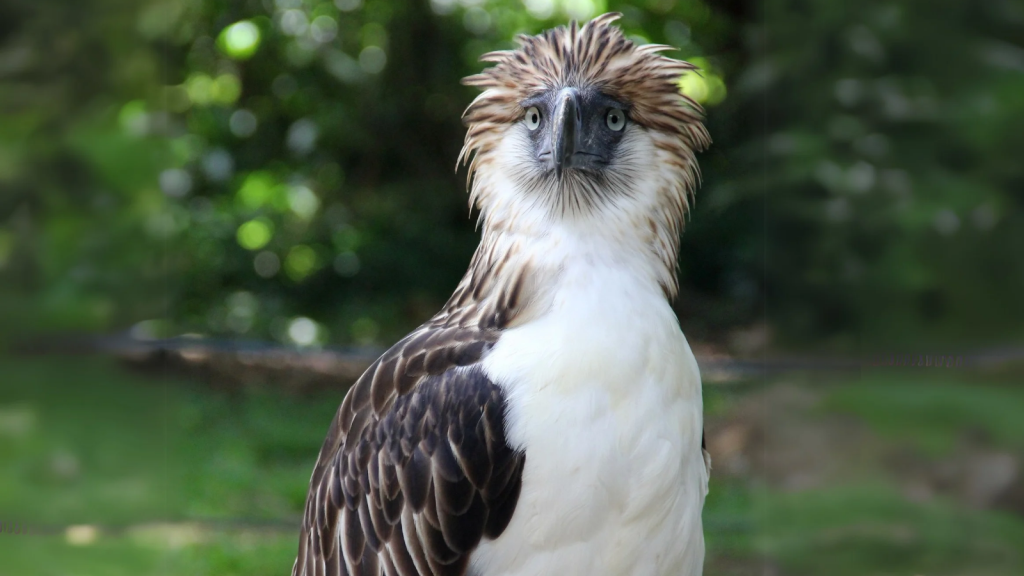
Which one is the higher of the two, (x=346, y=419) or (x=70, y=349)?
(x=346, y=419)

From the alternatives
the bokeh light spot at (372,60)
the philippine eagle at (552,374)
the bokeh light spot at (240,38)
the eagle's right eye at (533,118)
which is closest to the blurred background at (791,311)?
the bokeh light spot at (240,38)

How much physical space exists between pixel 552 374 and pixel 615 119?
461 mm

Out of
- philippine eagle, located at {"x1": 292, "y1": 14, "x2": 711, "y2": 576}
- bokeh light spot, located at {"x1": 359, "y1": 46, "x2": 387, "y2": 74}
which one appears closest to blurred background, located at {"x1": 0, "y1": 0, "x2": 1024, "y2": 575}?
philippine eagle, located at {"x1": 292, "y1": 14, "x2": 711, "y2": 576}

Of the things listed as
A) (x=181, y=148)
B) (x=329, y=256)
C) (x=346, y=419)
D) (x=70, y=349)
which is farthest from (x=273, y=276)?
(x=346, y=419)

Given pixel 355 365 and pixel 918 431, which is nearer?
pixel 918 431

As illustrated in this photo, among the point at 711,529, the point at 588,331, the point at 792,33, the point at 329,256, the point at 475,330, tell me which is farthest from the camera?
the point at 329,256

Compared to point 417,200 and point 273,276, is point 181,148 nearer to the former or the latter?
point 273,276

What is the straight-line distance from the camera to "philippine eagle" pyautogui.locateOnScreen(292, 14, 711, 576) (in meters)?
1.53

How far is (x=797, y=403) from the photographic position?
3598 mm

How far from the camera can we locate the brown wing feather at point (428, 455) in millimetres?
1551

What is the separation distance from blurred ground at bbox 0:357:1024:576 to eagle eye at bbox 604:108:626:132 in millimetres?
2070

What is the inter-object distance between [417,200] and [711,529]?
285 centimetres

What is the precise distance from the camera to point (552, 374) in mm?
1521

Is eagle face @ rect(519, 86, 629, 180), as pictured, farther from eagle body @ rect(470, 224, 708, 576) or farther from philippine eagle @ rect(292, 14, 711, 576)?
eagle body @ rect(470, 224, 708, 576)
